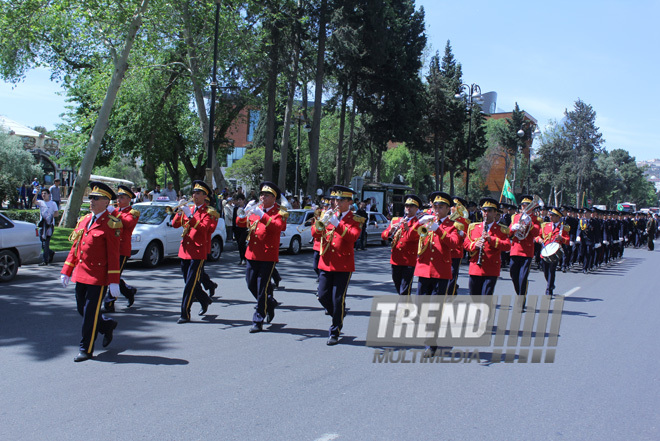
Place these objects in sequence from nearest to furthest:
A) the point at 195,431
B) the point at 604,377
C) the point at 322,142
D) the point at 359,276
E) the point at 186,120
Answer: the point at 195,431
the point at 604,377
the point at 359,276
the point at 186,120
the point at 322,142

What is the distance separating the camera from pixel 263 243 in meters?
7.54

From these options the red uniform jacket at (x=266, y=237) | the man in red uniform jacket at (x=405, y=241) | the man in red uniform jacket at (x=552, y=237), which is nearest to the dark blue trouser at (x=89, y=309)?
the red uniform jacket at (x=266, y=237)

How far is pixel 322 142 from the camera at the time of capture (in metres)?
54.5

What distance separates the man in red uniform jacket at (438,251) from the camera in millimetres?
6789

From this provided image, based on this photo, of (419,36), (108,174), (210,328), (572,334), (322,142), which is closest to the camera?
(210,328)

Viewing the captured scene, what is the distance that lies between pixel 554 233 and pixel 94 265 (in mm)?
9897

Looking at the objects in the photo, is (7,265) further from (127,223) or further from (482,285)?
(482,285)

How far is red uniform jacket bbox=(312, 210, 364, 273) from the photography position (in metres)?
7.13

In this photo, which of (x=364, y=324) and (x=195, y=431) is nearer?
(x=195, y=431)

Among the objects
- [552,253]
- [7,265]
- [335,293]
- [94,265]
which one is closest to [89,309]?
[94,265]

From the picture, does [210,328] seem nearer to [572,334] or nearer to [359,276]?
[572,334]

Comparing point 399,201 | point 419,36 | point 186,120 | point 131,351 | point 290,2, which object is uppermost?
point 419,36

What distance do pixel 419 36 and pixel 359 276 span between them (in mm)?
31514

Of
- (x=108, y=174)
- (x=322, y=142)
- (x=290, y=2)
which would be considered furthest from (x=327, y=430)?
(x=108, y=174)
